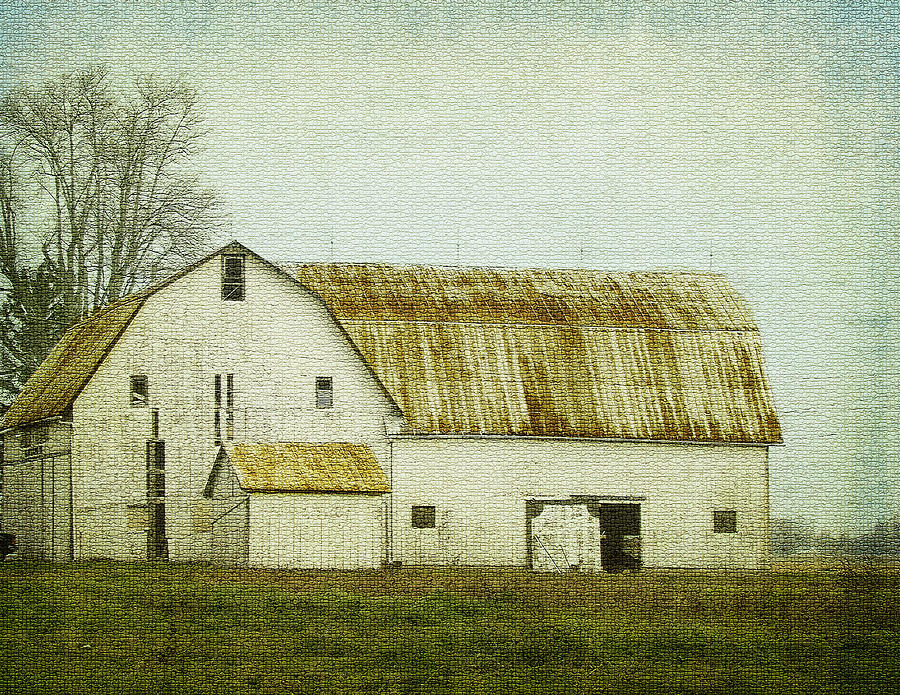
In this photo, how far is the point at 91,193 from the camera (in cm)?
2278

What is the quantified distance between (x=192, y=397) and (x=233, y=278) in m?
1.88

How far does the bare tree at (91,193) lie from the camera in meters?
20.8

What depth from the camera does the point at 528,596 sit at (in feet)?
53.3

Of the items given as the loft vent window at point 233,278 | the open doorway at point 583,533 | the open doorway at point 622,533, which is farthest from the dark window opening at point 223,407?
the open doorway at point 622,533

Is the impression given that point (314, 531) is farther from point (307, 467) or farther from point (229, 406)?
point (229, 406)

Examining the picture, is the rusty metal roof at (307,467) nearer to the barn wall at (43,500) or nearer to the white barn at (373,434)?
the white barn at (373,434)

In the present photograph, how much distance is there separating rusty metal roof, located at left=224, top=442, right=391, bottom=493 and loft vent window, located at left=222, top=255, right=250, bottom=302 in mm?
2230

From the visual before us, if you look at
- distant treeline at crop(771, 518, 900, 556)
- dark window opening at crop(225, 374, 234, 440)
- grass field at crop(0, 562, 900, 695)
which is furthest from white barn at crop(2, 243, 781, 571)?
distant treeline at crop(771, 518, 900, 556)

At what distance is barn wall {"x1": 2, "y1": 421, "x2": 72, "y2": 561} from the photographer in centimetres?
2102

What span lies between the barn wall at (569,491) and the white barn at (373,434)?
33 mm

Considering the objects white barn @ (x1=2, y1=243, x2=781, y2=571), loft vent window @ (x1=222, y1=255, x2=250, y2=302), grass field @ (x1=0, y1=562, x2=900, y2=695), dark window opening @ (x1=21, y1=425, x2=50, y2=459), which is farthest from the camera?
dark window opening @ (x1=21, y1=425, x2=50, y2=459)

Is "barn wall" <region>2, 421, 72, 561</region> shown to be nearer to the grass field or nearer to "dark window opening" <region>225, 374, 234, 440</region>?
"dark window opening" <region>225, 374, 234, 440</region>

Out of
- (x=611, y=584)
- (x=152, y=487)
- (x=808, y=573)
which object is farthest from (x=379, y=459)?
(x=808, y=573)

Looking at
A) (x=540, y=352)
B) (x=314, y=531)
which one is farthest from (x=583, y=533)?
(x=314, y=531)
